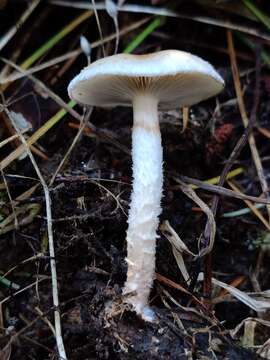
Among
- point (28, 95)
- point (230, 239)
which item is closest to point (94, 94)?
point (28, 95)

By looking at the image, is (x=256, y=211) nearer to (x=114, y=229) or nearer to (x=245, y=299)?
(x=245, y=299)

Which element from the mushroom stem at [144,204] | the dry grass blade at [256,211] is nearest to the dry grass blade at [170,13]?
the mushroom stem at [144,204]

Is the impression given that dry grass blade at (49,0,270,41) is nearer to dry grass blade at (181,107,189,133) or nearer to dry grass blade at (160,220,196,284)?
dry grass blade at (181,107,189,133)

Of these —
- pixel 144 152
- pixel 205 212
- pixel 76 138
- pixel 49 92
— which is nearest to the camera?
pixel 144 152

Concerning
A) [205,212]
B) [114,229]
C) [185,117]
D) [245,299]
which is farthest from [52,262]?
[185,117]

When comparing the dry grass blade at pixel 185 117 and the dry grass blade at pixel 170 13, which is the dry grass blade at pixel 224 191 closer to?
the dry grass blade at pixel 185 117

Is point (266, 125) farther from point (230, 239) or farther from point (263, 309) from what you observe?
point (263, 309)
